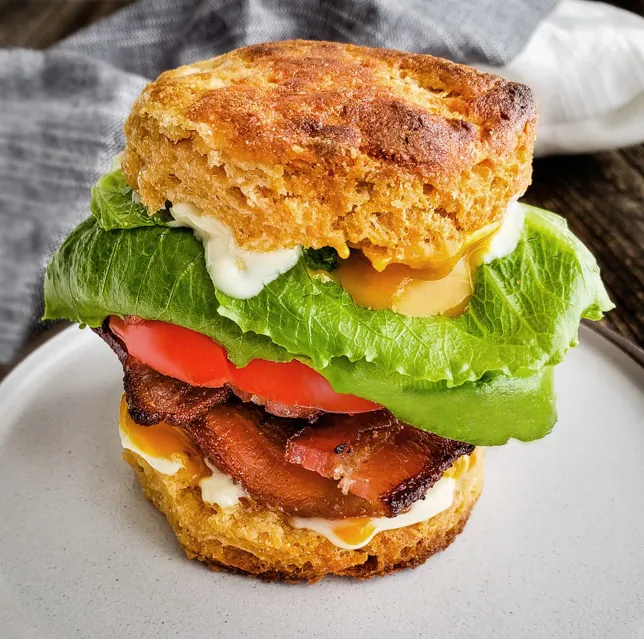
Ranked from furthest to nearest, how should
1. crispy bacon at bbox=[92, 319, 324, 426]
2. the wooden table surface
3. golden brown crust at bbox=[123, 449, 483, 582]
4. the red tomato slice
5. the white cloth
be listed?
1. the white cloth
2. the wooden table surface
3. golden brown crust at bbox=[123, 449, 483, 582]
4. crispy bacon at bbox=[92, 319, 324, 426]
5. the red tomato slice

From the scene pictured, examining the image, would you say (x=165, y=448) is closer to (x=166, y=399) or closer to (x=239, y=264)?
(x=166, y=399)

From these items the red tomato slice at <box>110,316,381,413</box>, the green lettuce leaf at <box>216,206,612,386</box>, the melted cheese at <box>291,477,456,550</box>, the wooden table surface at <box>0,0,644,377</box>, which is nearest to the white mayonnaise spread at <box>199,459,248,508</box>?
the melted cheese at <box>291,477,456,550</box>

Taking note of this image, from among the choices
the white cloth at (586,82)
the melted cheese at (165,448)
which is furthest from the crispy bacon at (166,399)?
the white cloth at (586,82)

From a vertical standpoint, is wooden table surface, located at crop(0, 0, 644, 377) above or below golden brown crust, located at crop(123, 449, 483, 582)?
below

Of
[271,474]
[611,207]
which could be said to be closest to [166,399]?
[271,474]

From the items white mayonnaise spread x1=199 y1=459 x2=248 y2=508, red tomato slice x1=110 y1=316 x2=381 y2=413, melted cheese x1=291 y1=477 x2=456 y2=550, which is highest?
red tomato slice x1=110 y1=316 x2=381 y2=413

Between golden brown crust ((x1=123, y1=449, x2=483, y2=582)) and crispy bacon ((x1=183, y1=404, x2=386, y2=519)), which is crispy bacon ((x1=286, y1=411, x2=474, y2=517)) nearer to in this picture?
crispy bacon ((x1=183, y1=404, x2=386, y2=519))

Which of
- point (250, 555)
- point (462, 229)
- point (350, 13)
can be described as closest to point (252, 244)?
point (462, 229)
